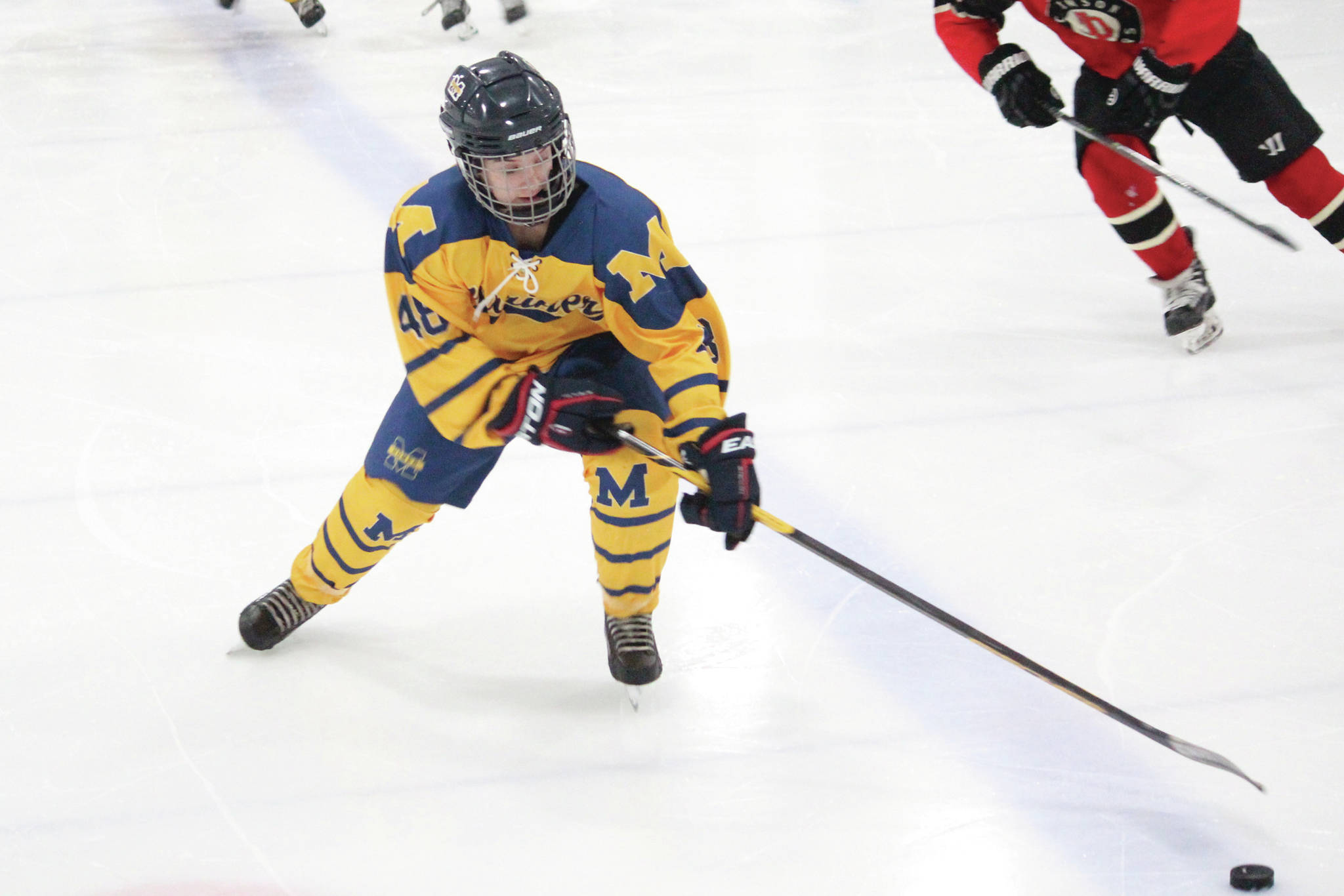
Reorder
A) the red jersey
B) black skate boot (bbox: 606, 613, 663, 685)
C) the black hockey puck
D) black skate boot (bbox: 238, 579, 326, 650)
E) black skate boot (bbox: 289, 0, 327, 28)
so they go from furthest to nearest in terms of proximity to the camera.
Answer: black skate boot (bbox: 289, 0, 327, 28) < the red jersey < black skate boot (bbox: 238, 579, 326, 650) < black skate boot (bbox: 606, 613, 663, 685) < the black hockey puck

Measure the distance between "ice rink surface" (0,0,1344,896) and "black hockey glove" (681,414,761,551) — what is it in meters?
0.42

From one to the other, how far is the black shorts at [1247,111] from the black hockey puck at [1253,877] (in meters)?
1.71

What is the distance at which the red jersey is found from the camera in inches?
106

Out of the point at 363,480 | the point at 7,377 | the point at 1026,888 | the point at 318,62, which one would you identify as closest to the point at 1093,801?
the point at 1026,888

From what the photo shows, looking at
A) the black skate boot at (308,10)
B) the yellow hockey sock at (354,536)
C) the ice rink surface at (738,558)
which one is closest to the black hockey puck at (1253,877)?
the ice rink surface at (738,558)

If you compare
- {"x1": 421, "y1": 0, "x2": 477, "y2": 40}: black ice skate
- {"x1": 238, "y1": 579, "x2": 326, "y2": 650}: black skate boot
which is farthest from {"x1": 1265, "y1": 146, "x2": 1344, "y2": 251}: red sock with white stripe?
{"x1": 421, "y1": 0, "x2": 477, "y2": 40}: black ice skate

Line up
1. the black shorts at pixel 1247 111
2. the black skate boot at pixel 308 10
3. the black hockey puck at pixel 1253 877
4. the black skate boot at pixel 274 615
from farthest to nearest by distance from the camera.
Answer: the black skate boot at pixel 308 10
the black shorts at pixel 1247 111
the black skate boot at pixel 274 615
the black hockey puck at pixel 1253 877

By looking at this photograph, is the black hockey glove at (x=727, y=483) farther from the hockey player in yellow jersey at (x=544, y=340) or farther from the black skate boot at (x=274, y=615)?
the black skate boot at (x=274, y=615)

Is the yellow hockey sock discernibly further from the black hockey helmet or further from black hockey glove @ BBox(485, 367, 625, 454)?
the black hockey helmet

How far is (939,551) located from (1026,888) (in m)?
0.80

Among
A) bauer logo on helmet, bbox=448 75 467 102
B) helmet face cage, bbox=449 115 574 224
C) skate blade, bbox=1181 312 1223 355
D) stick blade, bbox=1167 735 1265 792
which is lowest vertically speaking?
skate blade, bbox=1181 312 1223 355

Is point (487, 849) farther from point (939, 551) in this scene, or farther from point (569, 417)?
point (939, 551)

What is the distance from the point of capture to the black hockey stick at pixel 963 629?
6.07 ft

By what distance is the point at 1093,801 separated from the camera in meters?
1.90
